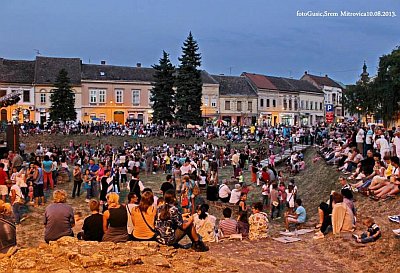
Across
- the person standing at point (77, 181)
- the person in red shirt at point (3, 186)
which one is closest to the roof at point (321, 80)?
the person standing at point (77, 181)

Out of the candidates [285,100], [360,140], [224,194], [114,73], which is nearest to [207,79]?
[114,73]

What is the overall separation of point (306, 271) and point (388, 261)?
195 cm

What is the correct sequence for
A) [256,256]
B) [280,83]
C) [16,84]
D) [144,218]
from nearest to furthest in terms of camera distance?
[144,218] < [256,256] < [16,84] < [280,83]

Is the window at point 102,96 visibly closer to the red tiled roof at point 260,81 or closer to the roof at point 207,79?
the roof at point 207,79

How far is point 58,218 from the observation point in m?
8.52

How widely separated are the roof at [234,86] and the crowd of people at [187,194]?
33226 millimetres

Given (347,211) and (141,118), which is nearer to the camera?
(347,211)

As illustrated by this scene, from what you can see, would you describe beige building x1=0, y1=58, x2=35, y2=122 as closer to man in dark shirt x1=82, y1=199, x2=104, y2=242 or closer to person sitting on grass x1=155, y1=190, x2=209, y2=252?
man in dark shirt x1=82, y1=199, x2=104, y2=242

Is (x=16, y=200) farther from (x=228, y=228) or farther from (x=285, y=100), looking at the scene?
(x=285, y=100)

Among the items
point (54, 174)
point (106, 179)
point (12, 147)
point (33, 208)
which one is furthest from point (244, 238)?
point (12, 147)

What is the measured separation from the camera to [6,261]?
750cm

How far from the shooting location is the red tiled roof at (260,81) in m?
69.0

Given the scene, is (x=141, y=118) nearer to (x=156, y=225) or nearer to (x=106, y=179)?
(x=106, y=179)

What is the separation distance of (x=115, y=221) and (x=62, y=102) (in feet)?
150
